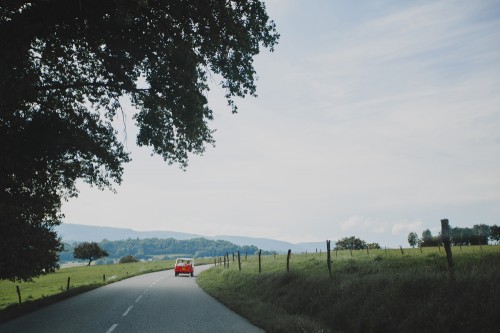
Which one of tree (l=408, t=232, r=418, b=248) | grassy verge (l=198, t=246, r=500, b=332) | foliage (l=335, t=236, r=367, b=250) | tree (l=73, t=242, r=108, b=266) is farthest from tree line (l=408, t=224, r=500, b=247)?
tree (l=73, t=242, r=108, b=266)

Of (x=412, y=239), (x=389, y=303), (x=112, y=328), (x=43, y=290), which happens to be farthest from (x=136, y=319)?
(x=412, y=239)

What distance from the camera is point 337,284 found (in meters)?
11.6

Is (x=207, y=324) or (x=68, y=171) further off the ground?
(x=68, y=171)

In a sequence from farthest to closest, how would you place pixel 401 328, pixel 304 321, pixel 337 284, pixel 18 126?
pixel 18 126 → pixel 337 284 → pixel 304 321 → pixel 401 328

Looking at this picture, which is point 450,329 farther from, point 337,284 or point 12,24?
point 12,24

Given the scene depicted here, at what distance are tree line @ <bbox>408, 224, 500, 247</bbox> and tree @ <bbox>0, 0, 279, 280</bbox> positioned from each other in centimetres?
6833

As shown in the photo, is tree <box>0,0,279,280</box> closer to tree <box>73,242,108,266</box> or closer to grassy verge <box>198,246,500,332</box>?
grassy verge <box>198,246,500,332</box>

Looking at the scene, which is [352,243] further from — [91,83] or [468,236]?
[91,83]

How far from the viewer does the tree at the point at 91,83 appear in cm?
1212

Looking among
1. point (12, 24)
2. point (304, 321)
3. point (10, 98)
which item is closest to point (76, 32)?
point (12, 24)

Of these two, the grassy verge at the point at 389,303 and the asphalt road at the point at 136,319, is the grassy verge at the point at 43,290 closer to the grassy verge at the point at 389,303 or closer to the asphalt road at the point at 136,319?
the asphalt road at the point at 136,319

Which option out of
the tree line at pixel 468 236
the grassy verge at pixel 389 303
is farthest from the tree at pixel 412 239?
the grassy verge at pixel 389 303

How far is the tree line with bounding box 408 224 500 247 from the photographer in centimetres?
7231

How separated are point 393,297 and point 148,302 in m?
11.4
